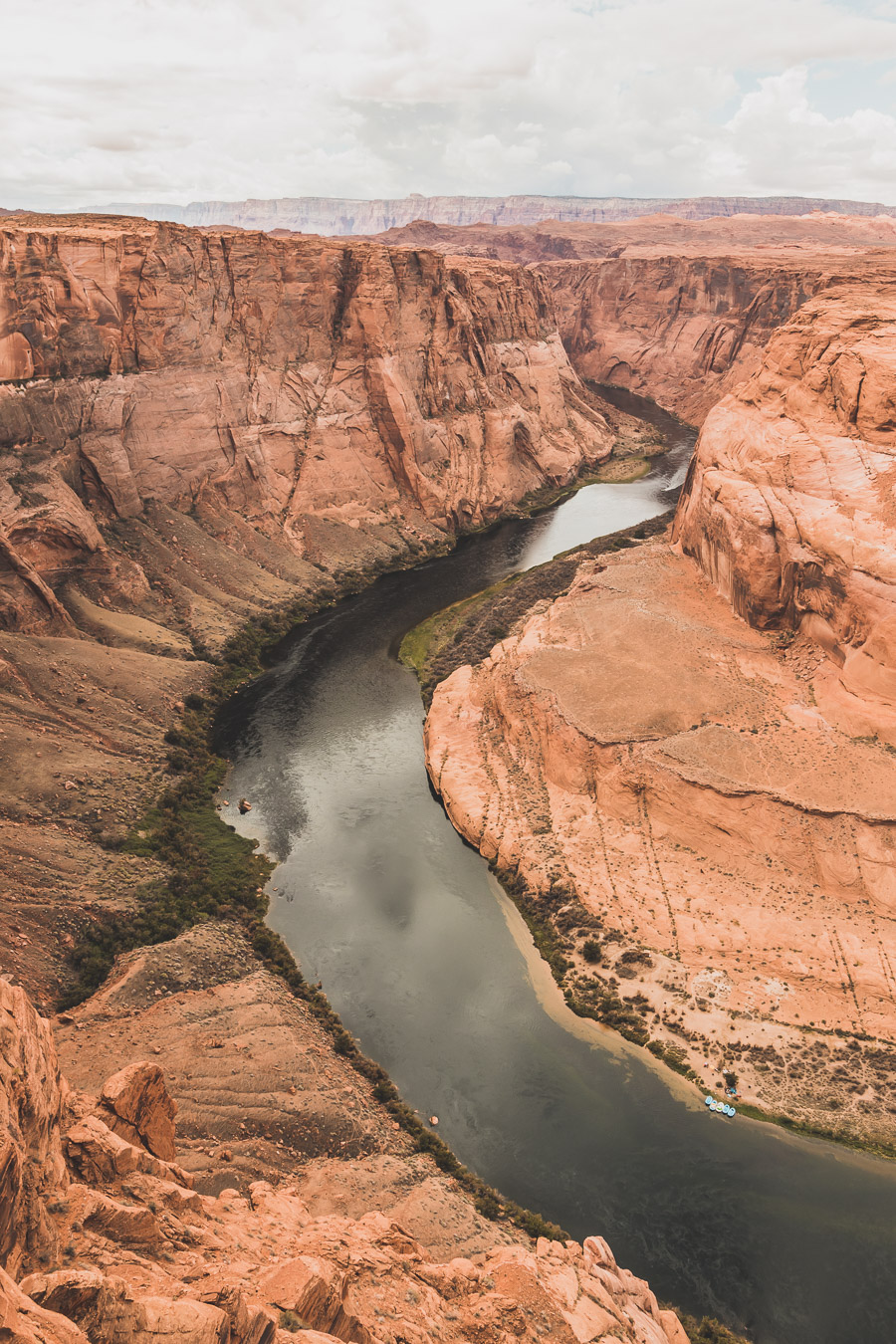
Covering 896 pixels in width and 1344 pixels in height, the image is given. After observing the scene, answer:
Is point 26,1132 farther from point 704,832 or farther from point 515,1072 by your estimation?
point 704,832

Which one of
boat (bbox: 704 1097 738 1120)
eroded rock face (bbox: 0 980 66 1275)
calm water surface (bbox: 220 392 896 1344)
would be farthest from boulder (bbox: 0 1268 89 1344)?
boat (bbox: 704 1097 738 1120)

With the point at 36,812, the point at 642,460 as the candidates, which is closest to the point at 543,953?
the point at 36,812

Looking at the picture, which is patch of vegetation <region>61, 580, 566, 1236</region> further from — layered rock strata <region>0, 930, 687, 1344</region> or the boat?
the boat

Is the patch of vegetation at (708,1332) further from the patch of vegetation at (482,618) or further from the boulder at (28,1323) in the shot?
the patch of vegetation at (482,618)

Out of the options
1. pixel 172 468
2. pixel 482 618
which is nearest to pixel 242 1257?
pixel 482 618

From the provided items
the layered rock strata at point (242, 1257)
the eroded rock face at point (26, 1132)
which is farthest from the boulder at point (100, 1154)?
the eroded rock face at point (26, 1132)
